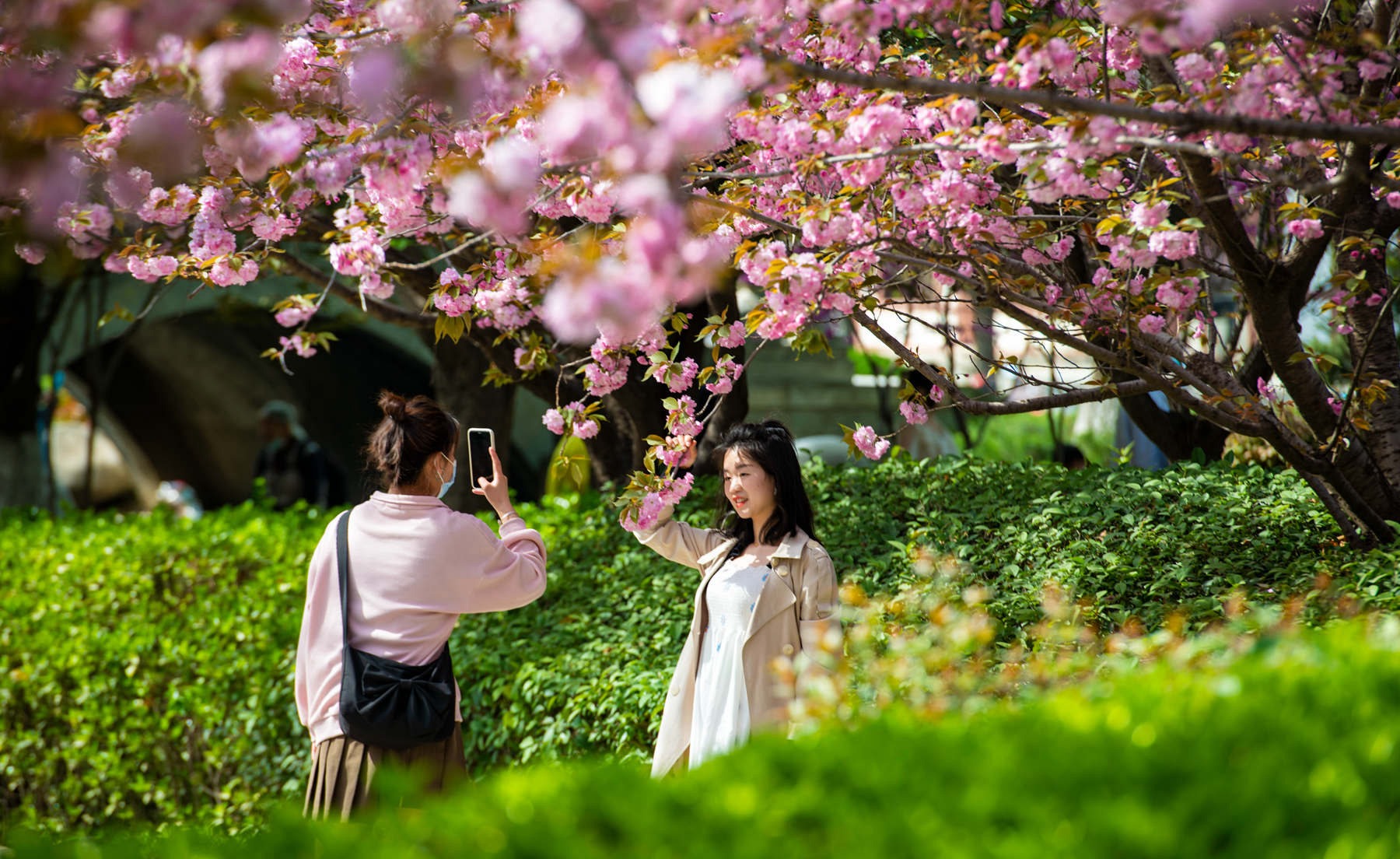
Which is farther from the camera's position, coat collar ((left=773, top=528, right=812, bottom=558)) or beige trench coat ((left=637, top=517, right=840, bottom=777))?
coat collar ((left=773, top=528, right=812, bottom=558))

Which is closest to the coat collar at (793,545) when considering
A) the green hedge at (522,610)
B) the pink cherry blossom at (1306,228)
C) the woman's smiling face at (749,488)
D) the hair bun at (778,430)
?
the woman's smiling face at (749,488)

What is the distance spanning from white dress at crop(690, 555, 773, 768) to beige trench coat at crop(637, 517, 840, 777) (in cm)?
3

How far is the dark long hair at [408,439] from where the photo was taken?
12.5 feet

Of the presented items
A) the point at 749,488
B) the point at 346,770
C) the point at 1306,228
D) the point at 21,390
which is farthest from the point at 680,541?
the point at 21,390

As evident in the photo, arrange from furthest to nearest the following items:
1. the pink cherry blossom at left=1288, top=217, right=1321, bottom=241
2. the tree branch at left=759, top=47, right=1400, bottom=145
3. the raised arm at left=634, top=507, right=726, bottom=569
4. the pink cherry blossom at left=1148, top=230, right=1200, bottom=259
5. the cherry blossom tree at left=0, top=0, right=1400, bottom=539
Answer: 1. the raised arm at left=634, top=507, right=726, bottom=569
2. the pink cherry blossom at left=1288, top=217, right=1321, bottom=241
3. the pink cherry blossom at left=1148, top=230, right=1200, bottom=259
4. the tree branch at left=759, top=47, right=1400, bottom=145
5. the cherry blossom tree at left=0, top=0, right=1400, bottom=539

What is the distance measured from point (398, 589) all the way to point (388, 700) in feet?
1.04

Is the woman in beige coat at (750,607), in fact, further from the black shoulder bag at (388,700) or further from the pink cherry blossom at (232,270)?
the pink cherry blossom at (232,270)

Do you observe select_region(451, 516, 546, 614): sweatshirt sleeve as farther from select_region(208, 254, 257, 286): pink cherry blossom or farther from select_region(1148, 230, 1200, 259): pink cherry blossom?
select_region(1148, 230, 1200, 259): pink cherry blossom

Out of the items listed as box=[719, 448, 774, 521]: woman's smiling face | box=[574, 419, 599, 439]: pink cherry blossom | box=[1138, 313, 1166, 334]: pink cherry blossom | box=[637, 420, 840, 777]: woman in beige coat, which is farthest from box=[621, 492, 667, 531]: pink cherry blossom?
box=[1138, 313, 1166, 334]: pink cherry blossom

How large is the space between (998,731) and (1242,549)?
2.82 meters

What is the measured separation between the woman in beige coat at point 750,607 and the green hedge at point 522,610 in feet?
2.61

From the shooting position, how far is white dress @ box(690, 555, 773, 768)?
390 cm

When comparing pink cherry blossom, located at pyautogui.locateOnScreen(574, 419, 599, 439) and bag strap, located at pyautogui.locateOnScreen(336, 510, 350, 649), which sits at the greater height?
pink cherry blossom, located at pyautogui.locateOnScreen(574, 419, 599, 439)

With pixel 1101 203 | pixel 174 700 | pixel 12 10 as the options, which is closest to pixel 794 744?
pixel 12 10
